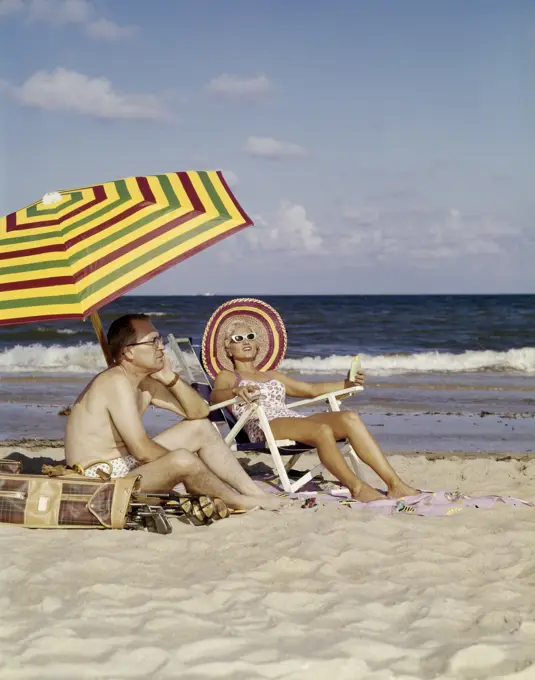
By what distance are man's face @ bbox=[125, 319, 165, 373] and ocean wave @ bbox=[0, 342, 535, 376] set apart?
10.7 meters

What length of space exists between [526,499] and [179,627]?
112 inches

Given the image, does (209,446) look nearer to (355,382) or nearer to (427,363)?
(355,382)

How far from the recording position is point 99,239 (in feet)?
13.4

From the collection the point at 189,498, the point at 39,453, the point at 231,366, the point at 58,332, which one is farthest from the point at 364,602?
the point at 58,332

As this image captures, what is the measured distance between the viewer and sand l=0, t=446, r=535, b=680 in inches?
104

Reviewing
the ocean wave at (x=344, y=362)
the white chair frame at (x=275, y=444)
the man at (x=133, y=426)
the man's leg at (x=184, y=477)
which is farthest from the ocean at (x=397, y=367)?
the man at (x=133, y=426)

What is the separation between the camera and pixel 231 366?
5.83 meters

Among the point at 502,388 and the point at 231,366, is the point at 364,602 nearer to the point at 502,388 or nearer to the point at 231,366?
the point at 231,366

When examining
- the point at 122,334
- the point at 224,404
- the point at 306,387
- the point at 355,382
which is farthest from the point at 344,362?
the point at 122,334

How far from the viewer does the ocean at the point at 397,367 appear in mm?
8461

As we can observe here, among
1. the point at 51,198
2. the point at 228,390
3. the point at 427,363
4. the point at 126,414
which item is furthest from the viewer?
the point at 427,363

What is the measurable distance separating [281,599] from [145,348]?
155 centimetres

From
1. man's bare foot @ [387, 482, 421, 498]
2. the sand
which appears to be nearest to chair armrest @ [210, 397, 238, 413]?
the sand

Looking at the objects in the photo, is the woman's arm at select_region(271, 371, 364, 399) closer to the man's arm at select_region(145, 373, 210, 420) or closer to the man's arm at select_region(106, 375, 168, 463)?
the man's arm at select_region(145, 373, 210, 420)
